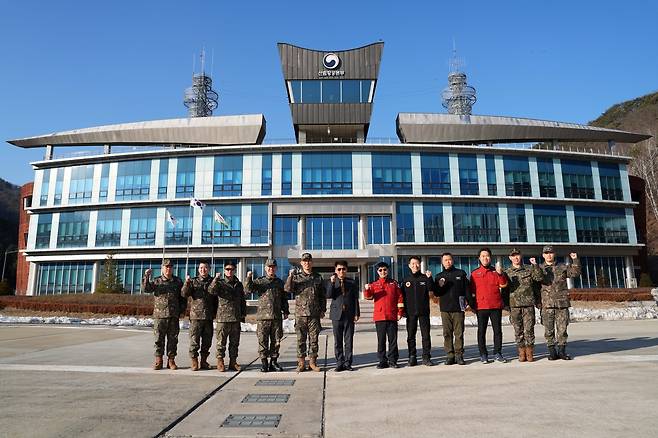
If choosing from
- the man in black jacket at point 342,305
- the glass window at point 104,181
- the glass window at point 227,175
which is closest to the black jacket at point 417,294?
the man in black jacket at point 342,305

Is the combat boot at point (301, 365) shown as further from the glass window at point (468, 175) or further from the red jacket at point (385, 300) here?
the glass window at point (468, 175)

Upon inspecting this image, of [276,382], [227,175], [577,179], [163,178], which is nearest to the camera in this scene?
[276,382]

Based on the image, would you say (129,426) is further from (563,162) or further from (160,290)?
(563,162)

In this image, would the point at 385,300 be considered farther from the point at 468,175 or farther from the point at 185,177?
the point at 185,177

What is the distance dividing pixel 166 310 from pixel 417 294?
4778 mm

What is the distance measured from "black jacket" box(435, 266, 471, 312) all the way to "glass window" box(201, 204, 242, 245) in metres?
31.9

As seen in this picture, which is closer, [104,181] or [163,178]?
[163,178]

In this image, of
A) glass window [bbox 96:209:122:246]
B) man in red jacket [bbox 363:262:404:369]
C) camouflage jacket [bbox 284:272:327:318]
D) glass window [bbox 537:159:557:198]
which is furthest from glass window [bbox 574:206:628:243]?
glass window [bbox 96:209:122:246]

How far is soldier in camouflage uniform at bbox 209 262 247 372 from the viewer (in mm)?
7848

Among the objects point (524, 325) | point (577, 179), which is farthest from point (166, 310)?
point (577, 179)

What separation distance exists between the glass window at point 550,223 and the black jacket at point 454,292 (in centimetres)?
3572

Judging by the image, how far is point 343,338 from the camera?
7855mm

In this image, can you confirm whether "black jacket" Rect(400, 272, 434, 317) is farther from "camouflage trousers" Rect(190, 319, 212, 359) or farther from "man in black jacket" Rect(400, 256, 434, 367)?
"camouflage trousers" Rect(190, 319, 212, 359)

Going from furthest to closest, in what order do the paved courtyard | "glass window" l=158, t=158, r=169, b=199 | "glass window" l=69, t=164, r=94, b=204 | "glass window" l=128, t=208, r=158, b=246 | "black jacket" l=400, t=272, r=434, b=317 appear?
"glass window" l=69, t=164, r=94, b=204 < "glass window" l=158, t=158, r=169, b=199 < "glass window" l=128, t=208, r=158, b=246 < "black jacket" l=400, t=272, r=434, b=317 < the paved courtyard
